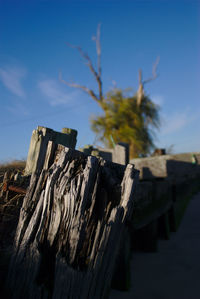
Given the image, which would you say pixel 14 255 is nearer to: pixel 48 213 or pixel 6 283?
pixel 6 283

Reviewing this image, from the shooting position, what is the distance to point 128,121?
66.9 feet

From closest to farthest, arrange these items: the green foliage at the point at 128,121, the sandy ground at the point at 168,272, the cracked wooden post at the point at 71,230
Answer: the cracked wooden post at the point at 71,230
the sandy ground at the point at 168,272
the green foliage at the point at 128,121

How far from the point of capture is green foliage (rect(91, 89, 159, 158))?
1969cm

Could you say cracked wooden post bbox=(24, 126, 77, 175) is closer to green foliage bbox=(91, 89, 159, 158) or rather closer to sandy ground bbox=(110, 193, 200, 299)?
sandy ground bbox=(110, 193, 200, 299)

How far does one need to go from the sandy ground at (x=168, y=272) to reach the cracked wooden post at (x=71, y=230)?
63.3 inches

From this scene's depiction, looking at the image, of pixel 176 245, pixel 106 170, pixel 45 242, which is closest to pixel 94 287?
pixel 45 242

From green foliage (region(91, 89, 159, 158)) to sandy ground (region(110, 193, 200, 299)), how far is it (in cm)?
1461

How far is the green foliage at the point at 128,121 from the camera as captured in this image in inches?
775

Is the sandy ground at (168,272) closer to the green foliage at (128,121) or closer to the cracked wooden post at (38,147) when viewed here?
the cracked wooden post at (38,147)

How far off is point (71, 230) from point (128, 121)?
19207 mm

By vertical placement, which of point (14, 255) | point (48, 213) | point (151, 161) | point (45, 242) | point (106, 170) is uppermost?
point (151, 161)

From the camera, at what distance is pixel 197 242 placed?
4.94m

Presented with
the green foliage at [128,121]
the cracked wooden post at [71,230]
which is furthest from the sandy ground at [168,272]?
the green foliage at [128,121]

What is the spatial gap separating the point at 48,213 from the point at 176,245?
163 inches
